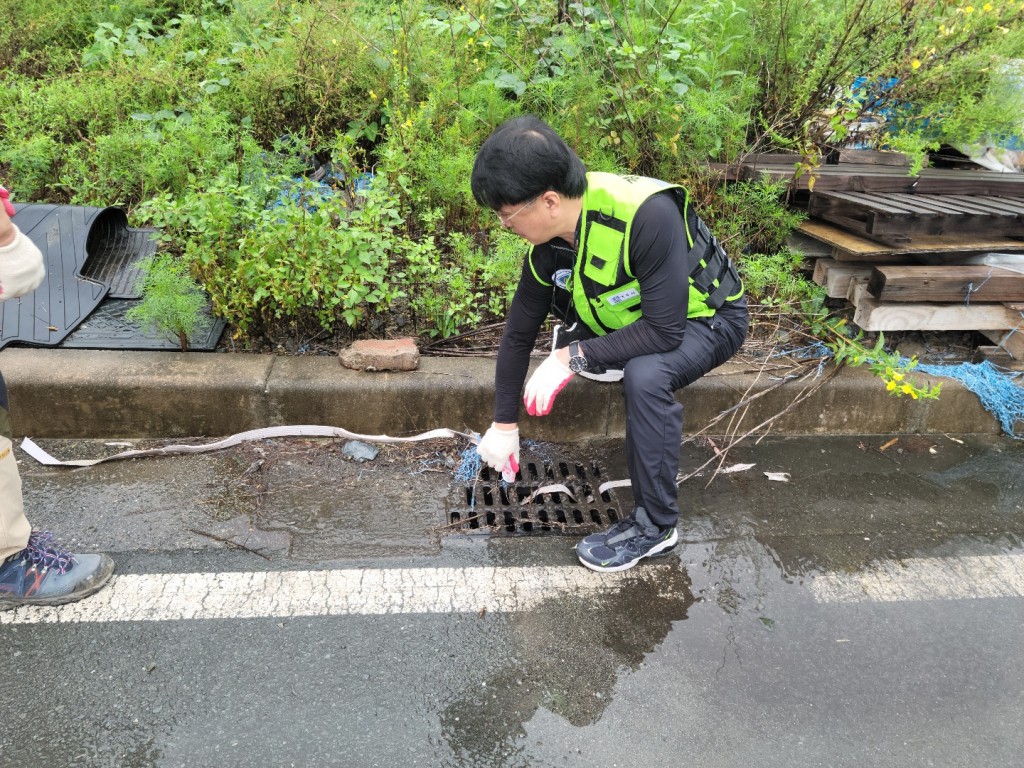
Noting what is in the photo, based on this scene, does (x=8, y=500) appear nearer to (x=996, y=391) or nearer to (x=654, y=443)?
(x=654, y=443)

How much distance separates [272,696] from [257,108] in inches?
149

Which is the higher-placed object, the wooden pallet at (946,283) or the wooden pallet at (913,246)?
the wooden pallet at (913,246)

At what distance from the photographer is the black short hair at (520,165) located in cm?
220

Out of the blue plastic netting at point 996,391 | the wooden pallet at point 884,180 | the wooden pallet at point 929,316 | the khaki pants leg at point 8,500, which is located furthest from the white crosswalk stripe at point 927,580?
the khaki pants leg at point 8,500

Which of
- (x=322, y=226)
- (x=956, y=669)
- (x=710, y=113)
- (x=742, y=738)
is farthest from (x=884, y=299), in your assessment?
(x=322, y=226)

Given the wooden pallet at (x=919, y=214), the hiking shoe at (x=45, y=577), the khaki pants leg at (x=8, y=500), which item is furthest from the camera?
the wooden pallet at (x=919, y=214)

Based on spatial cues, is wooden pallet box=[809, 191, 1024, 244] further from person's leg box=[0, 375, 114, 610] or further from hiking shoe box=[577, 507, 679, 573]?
person's leg box=[0, 375, 114, 610]

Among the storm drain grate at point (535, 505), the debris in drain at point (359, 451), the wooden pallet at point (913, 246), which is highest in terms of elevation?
the wooden pallet at point (913, 246)

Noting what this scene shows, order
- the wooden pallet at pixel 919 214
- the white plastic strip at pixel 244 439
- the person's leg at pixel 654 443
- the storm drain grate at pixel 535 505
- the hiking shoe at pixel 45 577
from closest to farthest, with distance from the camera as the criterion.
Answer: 1. the hiking shoe at pixel 45 577
2. the person's leg at pixel 654 443
3. the storm drain grate at pixel 535 505
4. the white plastic strip at pixel 244 439
5. the wooden pallet at pixel 919 214

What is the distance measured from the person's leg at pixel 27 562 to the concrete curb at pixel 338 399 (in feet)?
2.73

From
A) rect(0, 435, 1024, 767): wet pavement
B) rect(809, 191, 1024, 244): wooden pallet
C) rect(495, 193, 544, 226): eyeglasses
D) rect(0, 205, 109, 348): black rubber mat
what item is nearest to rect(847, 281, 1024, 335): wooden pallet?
rect(809, 191, 1024, 244): wooden pallet

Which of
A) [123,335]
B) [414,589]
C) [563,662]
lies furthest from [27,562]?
[563,662]

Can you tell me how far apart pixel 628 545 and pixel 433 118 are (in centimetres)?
279

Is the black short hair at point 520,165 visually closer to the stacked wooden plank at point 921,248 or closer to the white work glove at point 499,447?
the white work glove at point 499,447
